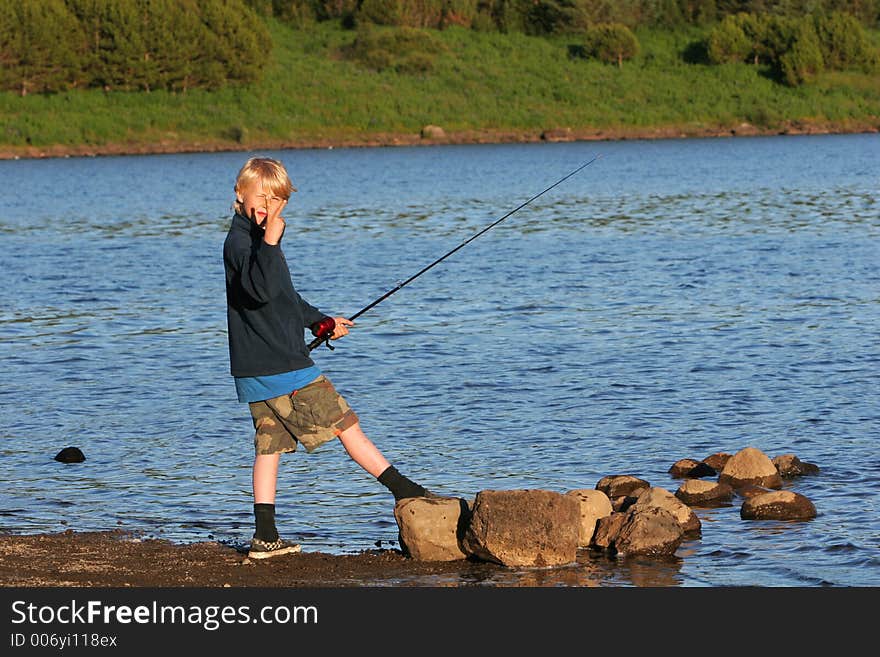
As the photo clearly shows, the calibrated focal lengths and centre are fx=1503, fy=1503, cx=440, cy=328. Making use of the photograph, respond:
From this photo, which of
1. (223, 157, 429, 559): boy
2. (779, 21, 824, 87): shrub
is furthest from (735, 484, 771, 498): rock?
(779, 21, 824, 87): shrub

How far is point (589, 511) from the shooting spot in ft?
24.1

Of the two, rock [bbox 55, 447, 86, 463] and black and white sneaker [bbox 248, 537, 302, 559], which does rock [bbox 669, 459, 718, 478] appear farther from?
rock [bbox 55, 447, 86, 463]

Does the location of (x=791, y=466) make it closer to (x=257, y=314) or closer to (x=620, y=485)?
(x=620, y=485)

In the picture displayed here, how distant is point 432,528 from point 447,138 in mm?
60522

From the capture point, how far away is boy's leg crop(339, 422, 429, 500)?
6.93 m

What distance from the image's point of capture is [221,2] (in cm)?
7131

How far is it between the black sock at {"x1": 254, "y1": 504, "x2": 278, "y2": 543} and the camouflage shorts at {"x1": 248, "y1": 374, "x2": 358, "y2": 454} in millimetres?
264

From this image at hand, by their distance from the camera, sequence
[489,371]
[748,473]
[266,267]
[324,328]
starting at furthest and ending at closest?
[489,371] → [748,473] → [324,328] → [266,267]

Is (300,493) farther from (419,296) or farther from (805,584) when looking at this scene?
(419,296)

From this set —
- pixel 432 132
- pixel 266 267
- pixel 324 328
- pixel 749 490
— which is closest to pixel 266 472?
pixel 324 328

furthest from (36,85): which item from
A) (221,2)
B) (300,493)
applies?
(300,493)

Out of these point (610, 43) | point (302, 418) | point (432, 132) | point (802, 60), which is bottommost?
point (432, 132)

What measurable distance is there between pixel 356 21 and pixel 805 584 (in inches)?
2806

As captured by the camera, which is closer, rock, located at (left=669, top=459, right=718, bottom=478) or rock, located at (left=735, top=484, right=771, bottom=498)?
rock, located at (left=735, top=484, right=771, bottom=498)
